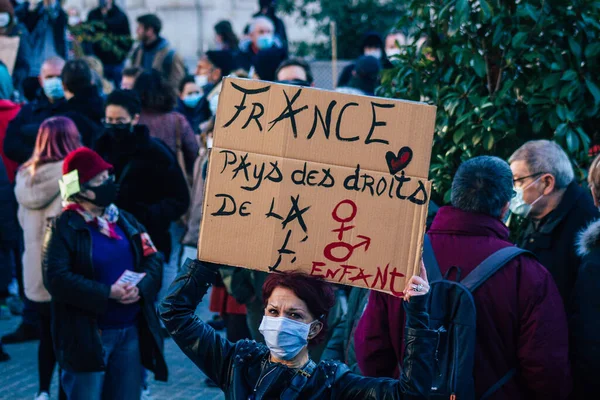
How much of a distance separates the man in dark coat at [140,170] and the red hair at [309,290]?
144 inches

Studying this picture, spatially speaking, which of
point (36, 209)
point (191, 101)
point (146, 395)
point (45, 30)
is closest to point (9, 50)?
point (45, 30)

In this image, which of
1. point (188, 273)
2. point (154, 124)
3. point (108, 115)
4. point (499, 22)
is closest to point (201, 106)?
point (154, 124)

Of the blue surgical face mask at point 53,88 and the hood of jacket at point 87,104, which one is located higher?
the blue surgical face mask at point 53,88

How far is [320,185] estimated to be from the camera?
340cm

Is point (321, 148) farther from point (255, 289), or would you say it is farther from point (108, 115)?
point (108, 115)

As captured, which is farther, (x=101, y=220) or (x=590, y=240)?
(x=101, y=220)

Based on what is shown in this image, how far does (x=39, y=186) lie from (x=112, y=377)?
2106 millimetres

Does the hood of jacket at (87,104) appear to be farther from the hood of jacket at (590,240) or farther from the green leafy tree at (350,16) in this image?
the green leafy tree at (350,16)

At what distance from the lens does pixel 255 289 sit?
631 centimetres

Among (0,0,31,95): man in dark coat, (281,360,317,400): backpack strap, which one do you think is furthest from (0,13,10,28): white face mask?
(281,360,317,400): backpack strap

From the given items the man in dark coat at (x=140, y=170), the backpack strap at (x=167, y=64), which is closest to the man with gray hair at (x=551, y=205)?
the man in dark coat at (x=140, y=170)

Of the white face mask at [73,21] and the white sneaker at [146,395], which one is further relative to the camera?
the white face mask at [73,21]

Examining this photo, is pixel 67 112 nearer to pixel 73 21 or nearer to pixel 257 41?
pixel 257 41

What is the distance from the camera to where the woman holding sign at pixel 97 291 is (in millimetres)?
5520
